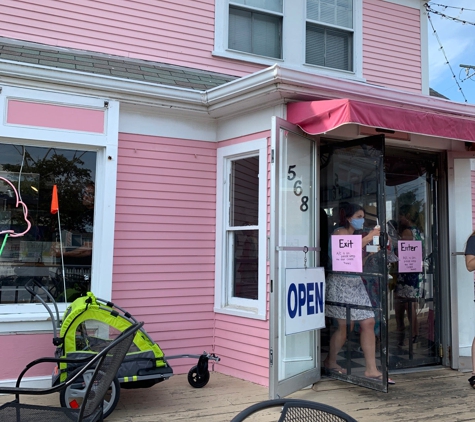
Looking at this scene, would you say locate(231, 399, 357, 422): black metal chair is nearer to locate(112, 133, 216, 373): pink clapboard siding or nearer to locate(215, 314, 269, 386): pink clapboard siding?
locate(215, 314, 269, 386): pink clapboard siding

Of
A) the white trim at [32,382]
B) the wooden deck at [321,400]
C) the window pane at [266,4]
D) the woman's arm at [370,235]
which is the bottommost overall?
the wooden deck at [321,400]

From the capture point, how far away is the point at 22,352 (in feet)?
14.6

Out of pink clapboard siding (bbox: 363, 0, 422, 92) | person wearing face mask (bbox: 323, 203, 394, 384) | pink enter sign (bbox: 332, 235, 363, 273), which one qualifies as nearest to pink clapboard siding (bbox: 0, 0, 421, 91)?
pink clapboard siding (bbox: 363, 0, 422, 92)

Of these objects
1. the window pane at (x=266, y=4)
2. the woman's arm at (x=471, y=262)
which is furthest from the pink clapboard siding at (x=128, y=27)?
the woman's arm at (x=471, y=262)

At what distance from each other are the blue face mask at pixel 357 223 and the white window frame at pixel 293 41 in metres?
2.62

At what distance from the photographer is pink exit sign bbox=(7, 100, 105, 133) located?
458cm

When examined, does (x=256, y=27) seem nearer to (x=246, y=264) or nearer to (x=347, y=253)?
(x=246, y=264)

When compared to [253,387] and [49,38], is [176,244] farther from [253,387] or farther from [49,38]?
[49,38]

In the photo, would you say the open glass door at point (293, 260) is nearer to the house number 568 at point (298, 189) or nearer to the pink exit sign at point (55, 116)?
the house number 568 at point (298, 189)

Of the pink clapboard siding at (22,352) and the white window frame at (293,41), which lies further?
the white window frame at (293,41)

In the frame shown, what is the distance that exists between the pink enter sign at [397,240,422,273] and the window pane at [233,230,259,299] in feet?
5.68

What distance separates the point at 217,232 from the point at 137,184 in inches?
41.1

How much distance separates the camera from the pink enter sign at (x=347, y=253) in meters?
4.47

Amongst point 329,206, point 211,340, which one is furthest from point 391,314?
point 211,340
